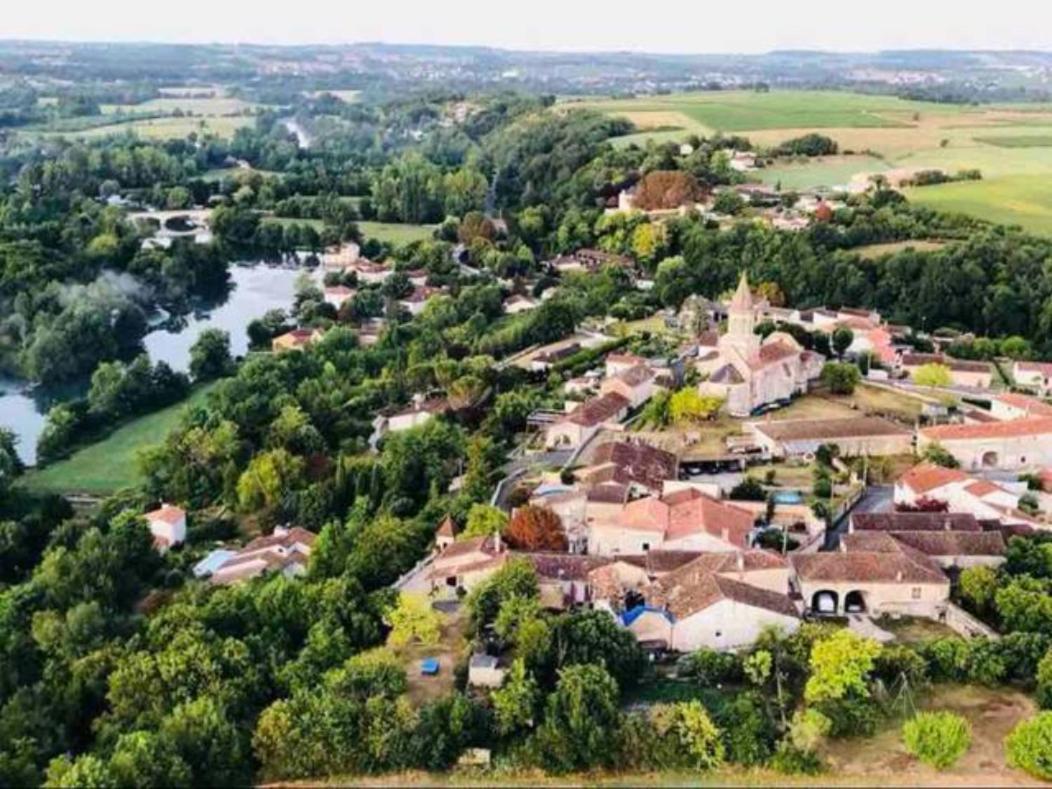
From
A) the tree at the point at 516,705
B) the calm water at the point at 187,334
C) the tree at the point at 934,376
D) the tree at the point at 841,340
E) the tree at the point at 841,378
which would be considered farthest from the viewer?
the calm water at the point at 187,334

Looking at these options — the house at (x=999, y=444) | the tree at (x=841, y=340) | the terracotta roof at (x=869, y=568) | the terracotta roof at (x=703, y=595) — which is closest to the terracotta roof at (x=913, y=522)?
the terracotta roof at (x=869, y=568)

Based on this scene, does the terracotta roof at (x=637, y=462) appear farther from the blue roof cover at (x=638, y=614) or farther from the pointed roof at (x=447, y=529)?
the blue roof cover at (x=638, y=614)

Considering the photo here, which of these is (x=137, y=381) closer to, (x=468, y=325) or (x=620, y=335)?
(x=468, y=325)

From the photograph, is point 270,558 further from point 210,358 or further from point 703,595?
point 210,358

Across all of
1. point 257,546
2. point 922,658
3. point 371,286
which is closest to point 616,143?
point 371,286

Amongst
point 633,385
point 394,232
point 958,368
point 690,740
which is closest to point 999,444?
point 958,368

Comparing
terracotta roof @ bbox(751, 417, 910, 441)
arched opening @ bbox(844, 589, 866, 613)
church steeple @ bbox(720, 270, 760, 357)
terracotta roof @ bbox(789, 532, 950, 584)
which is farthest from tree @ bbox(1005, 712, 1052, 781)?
church steeple @ bbox(720, 270, 760, 357)

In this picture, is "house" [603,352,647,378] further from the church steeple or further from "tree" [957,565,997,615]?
"tree" [957,565,997,615]
